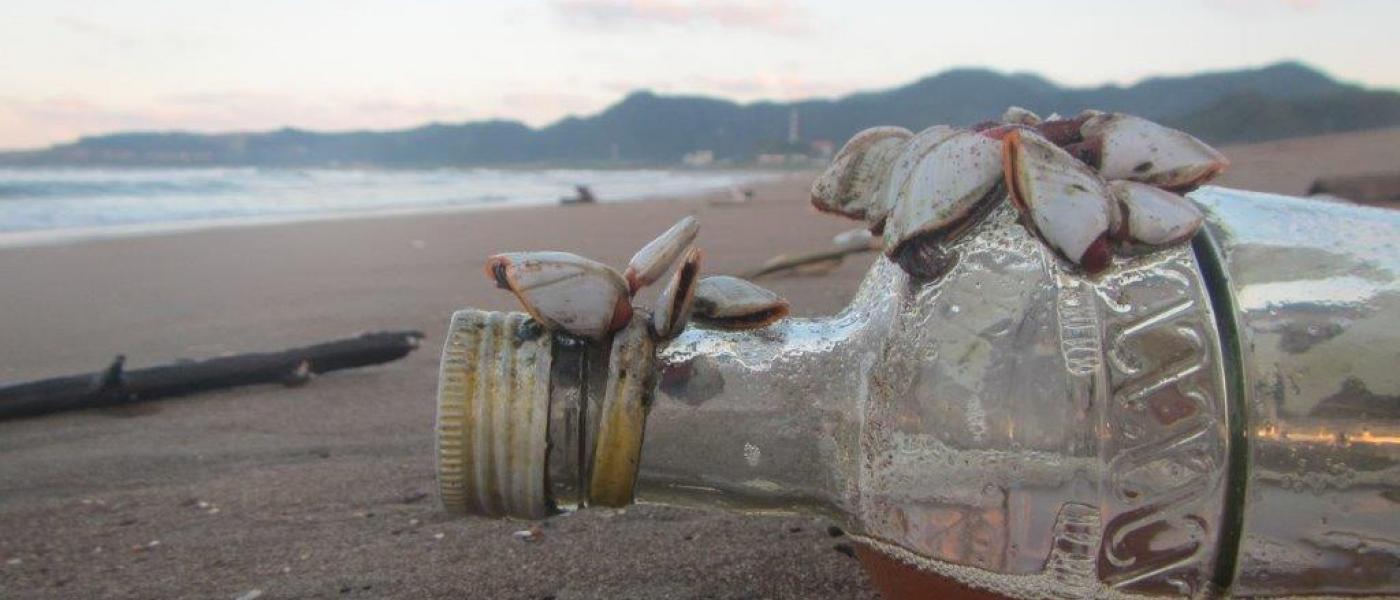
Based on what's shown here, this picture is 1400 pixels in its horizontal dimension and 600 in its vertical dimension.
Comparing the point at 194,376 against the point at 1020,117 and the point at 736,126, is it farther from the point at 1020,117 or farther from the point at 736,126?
the point at 736,126

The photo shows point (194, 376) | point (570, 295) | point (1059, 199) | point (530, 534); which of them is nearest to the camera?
point (1059, 199)

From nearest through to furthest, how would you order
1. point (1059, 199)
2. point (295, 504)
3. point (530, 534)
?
point (1059, 199) < point (530, 534) < point (295, 504)

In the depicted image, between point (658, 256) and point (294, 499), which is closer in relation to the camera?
point (658, 256)

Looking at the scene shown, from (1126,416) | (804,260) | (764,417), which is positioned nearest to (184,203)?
(804,260)

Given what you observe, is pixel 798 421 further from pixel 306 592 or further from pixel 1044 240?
pixel 306 592

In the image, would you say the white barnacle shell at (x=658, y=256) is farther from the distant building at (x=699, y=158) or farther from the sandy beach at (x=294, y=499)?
the distant building at (x=699, y=158)

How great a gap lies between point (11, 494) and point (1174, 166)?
2132 mm

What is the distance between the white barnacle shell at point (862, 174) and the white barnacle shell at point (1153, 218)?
0.29 metres

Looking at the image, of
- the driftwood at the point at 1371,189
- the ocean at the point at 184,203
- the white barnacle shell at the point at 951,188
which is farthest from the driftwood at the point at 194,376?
the ocean at the point at 184,203

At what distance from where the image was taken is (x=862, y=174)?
1.20 metres

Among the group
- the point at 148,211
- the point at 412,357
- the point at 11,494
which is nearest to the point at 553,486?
the point at 11,494

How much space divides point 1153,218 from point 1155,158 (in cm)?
9

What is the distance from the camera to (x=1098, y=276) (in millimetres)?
939

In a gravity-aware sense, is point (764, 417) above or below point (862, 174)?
below
